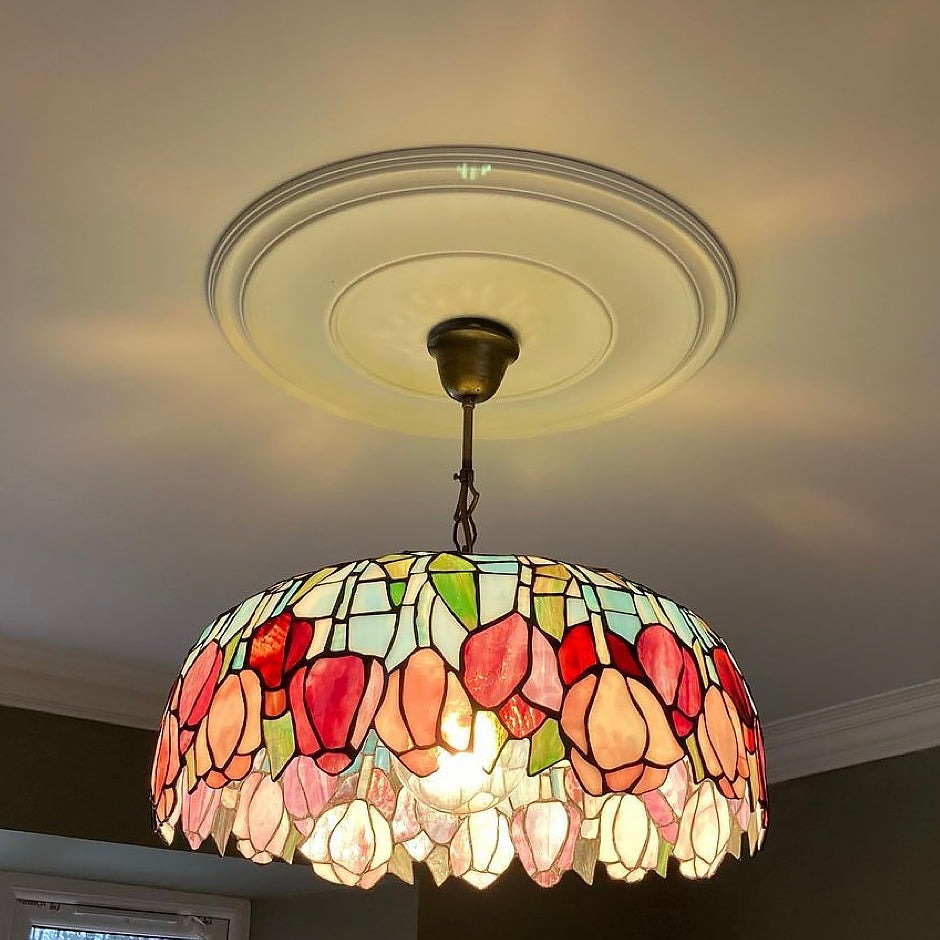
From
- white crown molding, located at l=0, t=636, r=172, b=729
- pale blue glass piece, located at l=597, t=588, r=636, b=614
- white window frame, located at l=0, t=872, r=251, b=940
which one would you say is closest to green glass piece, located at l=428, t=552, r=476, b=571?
pale blue glass piece, located at l=597, t=588, r=636, b=614

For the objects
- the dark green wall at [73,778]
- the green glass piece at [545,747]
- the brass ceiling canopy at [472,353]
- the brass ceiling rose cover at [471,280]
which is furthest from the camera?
the dark green wall at [73,778]

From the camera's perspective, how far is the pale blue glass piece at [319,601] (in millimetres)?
975

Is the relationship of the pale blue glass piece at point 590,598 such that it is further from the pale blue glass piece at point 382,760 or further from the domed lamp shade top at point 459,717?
the pale blue glass piece at point 382,760

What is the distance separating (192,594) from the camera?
212cm

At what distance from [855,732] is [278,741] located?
7.35 feet

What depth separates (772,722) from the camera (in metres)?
2.91

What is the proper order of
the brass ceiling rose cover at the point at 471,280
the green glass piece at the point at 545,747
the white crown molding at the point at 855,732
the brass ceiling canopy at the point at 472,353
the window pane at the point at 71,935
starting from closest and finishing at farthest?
the green glass piece at the point at 545,747 < the brass ceiling rose cover at the point at 471,280 < the brass ceiling canopy at the point at 472,353 < the white crown molding at the point at 855,732 < the window pane at the point at 71,935

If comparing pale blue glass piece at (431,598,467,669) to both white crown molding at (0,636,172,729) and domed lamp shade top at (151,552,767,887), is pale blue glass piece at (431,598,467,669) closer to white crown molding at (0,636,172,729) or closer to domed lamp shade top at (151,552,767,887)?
domed lamp shade top at (151,552,767,887)

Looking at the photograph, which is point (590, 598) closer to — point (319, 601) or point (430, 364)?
point (319, 601)

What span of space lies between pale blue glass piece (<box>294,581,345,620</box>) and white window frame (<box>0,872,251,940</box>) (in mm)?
2170

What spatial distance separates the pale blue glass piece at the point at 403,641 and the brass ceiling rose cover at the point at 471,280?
1.40 ft

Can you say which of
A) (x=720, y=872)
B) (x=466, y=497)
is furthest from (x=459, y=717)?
(x=720, y=872)

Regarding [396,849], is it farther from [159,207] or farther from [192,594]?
[192,594]

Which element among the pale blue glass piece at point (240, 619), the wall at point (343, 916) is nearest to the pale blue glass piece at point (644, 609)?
the pale blue glass piece at point (240, 619)
